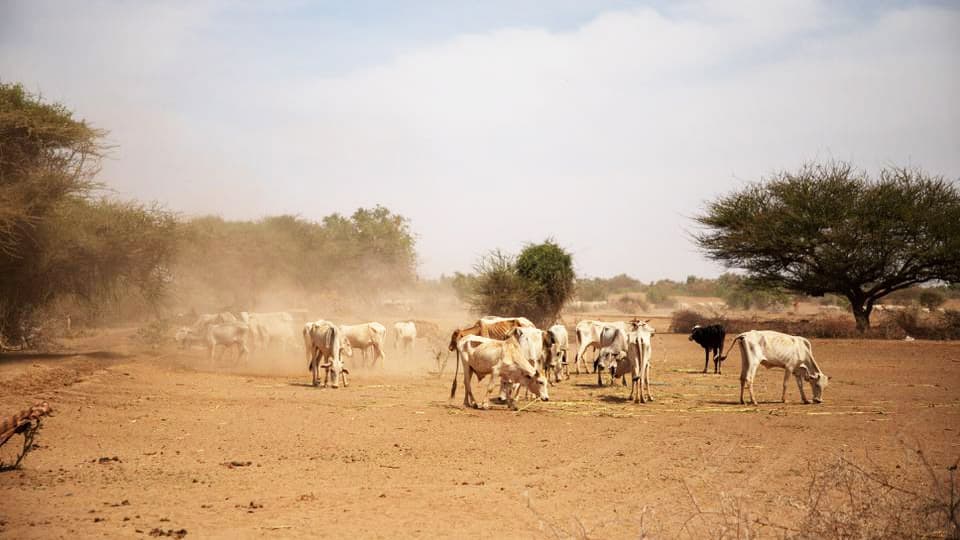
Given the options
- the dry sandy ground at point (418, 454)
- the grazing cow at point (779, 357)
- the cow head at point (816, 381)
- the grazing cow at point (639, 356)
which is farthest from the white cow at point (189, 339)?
the cow head at point (816, 381)

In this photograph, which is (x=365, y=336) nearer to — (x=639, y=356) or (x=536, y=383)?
(x=536, y=383)

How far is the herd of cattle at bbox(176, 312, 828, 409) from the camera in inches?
627

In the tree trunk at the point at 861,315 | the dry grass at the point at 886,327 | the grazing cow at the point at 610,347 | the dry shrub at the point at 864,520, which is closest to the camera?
the dry shrub at the point at 864,520

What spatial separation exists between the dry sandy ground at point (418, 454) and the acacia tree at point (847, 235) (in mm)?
14521

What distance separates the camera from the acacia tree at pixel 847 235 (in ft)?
110

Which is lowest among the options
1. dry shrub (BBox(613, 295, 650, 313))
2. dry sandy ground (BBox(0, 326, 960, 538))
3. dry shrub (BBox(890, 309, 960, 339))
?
dry sandy ground (BBox(0, 326, 960, 538))

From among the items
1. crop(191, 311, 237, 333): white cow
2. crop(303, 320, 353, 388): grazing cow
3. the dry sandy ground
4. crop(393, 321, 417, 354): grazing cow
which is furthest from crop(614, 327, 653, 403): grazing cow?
crop(191, 311, 237, 333): white cow

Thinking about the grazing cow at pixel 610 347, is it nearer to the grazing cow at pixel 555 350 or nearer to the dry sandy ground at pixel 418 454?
the dry sandy ground at pixel 418 454

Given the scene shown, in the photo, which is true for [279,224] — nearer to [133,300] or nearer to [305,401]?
[133,300]

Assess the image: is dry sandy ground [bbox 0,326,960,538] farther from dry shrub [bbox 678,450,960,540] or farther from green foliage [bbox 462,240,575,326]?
green foliage [bbox 462,240,575,326]

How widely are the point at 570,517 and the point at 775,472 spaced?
3.50 metres

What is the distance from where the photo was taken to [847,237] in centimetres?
3403

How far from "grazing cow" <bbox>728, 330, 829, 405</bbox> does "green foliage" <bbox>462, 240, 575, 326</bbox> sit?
1657 centimetres

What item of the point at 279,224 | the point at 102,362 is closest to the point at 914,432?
the point at 102,362
